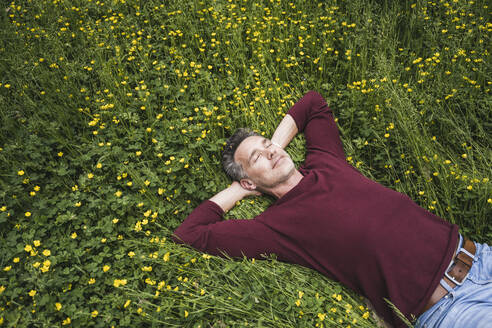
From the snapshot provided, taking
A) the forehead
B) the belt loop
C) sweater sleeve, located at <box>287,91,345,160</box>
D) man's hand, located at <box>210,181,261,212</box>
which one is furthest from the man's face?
the belt loop

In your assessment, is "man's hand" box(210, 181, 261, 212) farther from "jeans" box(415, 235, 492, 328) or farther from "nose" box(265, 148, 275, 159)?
"jeans" box(415, 235, 492, 328)

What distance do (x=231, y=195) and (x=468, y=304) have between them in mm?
2029

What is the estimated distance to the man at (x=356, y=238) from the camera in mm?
2387

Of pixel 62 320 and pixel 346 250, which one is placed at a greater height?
pixel 346 250

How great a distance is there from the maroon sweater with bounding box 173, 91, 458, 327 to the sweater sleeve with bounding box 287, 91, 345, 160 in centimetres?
20

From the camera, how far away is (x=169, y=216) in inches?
129

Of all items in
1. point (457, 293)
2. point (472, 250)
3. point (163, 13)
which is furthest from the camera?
point (163, 13)

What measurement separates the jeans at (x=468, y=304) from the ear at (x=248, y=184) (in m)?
1.70

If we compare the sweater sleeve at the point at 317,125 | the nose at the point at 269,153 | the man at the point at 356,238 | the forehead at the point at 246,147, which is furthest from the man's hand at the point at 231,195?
the sweater sleeve at the point at 317,125

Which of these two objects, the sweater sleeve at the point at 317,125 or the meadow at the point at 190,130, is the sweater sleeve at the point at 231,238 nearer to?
the meadow at the point at 190,130

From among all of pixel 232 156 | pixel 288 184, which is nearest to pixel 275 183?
pixel 288 184

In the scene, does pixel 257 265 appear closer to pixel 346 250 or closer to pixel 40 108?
pixel 346 250

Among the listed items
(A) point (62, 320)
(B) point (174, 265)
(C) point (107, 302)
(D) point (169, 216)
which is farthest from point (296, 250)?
(A) point (62, 320)

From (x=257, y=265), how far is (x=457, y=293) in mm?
1431
